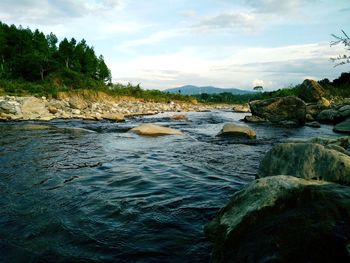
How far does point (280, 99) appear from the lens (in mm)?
20672

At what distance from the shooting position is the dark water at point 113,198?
12.2 feet

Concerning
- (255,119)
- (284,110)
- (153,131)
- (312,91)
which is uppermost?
(312,91)

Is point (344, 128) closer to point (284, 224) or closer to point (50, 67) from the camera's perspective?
point (284, 224)

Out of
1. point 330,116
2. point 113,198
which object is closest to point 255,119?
point 330,116

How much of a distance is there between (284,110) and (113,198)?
17.1 metres

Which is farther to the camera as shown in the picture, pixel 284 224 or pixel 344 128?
pixel 344 128

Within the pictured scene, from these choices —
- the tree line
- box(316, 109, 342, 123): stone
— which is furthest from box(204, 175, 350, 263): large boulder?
the tree line

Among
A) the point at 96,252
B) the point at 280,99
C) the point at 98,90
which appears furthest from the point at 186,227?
the point at 98,90

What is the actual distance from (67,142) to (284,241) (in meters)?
9.76

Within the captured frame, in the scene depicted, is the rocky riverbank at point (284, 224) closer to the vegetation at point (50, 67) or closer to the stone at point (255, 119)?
the stone at point (255, 119)

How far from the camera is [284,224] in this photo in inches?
124

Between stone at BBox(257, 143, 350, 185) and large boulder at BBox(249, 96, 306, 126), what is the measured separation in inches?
581

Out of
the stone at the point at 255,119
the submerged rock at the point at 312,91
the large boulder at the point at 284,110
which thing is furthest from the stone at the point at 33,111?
the submerged rock at the point at 312,91

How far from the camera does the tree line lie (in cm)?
4803
